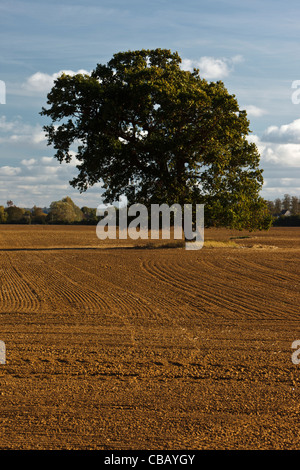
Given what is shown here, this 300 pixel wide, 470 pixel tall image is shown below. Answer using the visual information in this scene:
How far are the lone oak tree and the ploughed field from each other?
622 inches

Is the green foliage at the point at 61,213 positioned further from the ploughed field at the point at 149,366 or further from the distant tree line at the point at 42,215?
the ploughed field at the point at 149,366

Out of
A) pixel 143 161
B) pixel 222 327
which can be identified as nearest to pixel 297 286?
pixel 222 327

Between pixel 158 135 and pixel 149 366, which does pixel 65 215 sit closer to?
pixel 158 135

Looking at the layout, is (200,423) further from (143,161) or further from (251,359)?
(143,161)

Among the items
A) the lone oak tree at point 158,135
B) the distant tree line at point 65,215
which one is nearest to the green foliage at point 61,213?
the distant tree line at point 65,215

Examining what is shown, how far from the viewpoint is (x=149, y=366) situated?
7.99m

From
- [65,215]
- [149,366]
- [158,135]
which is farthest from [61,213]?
[149,366]

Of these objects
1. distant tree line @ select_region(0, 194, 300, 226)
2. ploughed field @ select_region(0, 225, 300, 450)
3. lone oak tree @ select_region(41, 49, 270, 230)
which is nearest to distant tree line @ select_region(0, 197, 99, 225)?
distant tree line @ select_region(0, 194, 300, 226)

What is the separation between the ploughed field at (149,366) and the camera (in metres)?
5.65

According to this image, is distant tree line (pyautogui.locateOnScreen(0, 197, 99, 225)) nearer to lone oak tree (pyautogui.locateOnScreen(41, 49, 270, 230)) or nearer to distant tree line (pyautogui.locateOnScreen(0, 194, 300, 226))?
distant tree line (pyautogui.locateOnScreen(0, 194, 300, 226))

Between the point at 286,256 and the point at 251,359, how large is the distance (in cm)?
1953

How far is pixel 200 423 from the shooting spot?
5898mm

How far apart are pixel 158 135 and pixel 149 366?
81.8ft
